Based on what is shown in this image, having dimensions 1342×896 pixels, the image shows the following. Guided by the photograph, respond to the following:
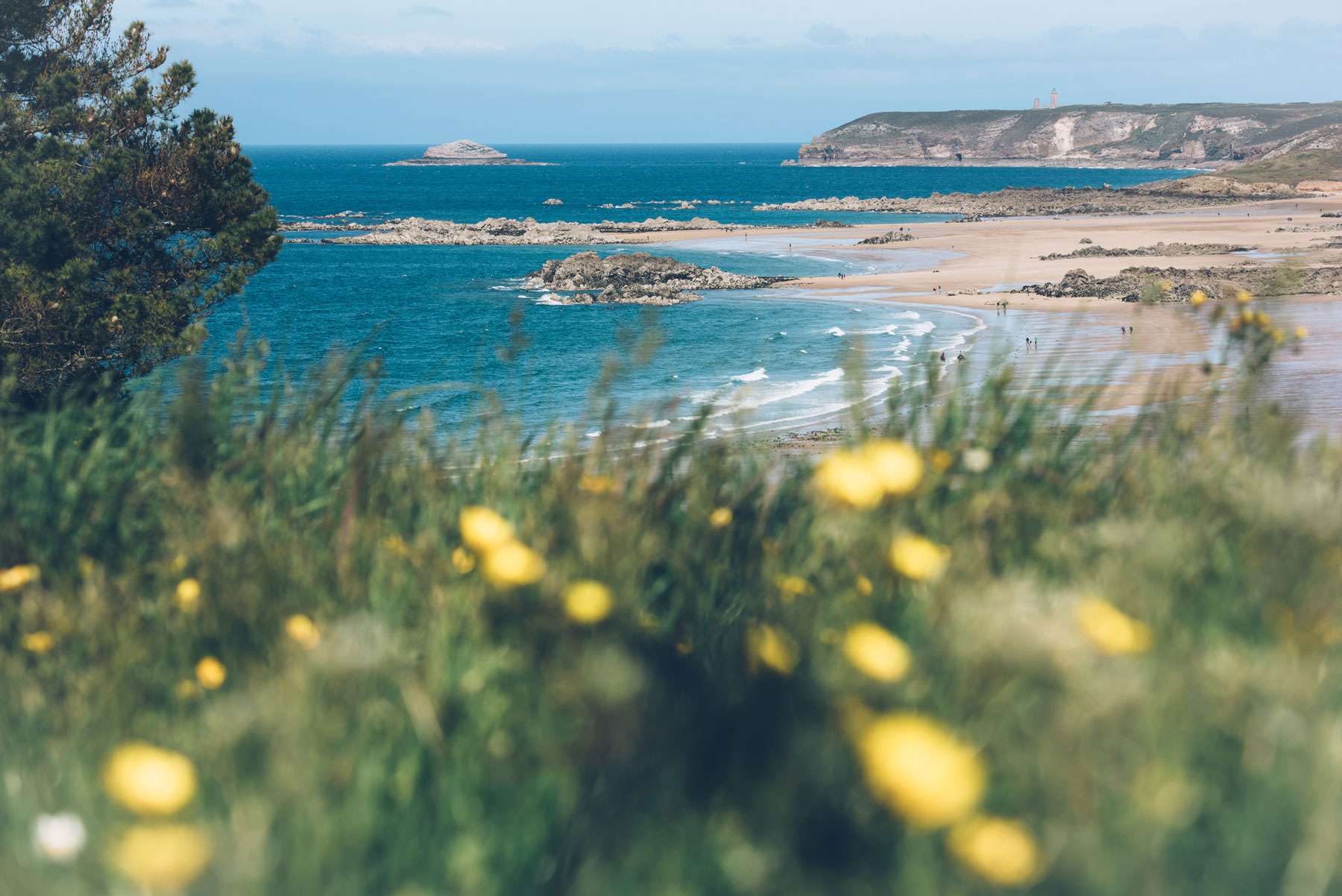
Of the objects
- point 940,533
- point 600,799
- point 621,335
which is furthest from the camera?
point 621,335

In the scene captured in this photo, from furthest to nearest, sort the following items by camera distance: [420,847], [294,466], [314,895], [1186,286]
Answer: [1186,286] → [294,466] → [420,847] → [314,895]

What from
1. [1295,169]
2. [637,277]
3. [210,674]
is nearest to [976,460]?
[210,674]

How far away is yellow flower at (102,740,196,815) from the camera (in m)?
1.38

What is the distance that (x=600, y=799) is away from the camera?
65.1 inches

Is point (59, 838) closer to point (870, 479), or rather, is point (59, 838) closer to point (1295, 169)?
point (870, 479)

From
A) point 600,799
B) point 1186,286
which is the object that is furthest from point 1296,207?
point 600,799

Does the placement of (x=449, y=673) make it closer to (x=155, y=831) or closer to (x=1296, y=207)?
A: (x=155, y=831)

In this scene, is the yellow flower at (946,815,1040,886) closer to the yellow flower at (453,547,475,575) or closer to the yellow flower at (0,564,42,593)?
the yellow flower at (453,547,475,575)

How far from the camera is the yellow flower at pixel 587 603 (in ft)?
6.02

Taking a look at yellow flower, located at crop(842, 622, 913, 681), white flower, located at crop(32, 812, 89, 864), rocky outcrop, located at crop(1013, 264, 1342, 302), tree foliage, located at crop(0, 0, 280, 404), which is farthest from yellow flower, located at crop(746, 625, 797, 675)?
rocky outcrop, located at crop(1013, 264, 1342, 302)

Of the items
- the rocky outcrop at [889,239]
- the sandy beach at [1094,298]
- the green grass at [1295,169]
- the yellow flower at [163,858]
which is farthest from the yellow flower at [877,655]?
the green grass at [1295,169]

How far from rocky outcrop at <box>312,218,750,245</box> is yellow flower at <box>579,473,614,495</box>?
67.6 meters

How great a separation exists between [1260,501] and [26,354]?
1618cm

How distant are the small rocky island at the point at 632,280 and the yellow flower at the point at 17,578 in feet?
145
